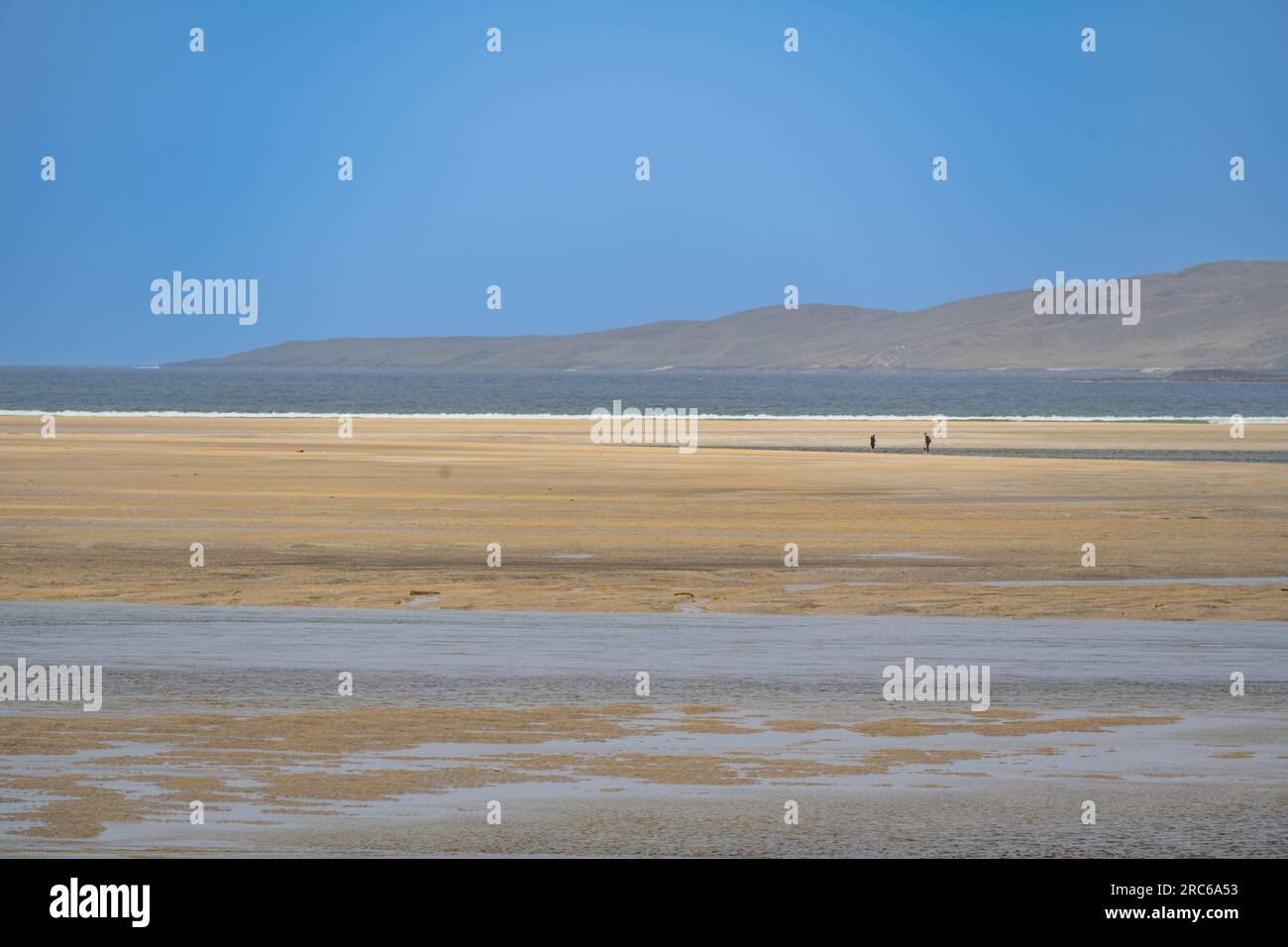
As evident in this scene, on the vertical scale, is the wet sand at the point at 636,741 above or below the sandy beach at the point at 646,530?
below

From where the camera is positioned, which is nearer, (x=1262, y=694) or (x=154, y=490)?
(x=1262, y=694)

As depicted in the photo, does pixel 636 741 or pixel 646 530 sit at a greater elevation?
pixel 646 530

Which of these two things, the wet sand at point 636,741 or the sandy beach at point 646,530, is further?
the sandy beach at point 646,530

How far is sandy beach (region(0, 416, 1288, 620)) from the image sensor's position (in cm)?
1873

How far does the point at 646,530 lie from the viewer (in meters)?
25.6

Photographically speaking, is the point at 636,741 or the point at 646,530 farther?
the point at 646,530

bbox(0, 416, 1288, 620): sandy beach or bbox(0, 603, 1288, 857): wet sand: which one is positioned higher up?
bbox(0, 416, 1288, 620): sandy beach

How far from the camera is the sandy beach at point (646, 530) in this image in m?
18.7

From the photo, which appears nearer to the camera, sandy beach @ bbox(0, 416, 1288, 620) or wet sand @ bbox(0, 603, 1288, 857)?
wet sand @ bbox(0, 603, 1288, 857)
